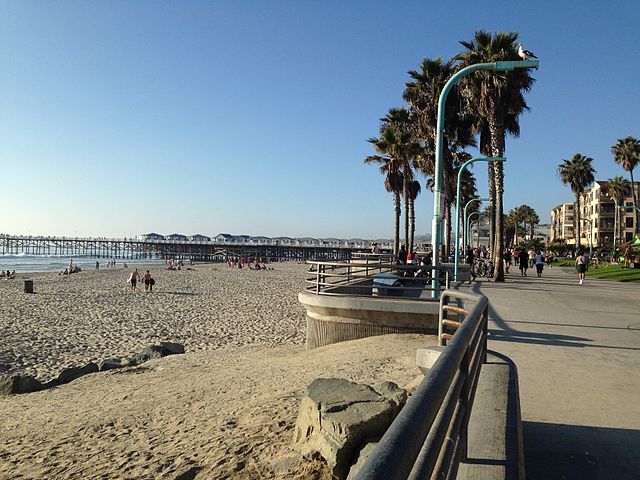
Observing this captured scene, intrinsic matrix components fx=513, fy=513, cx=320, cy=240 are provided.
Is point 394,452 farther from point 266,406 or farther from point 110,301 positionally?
point 110,301

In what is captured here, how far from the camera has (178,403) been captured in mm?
7207

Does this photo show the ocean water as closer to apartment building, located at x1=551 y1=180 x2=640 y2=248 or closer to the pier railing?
the pier railing

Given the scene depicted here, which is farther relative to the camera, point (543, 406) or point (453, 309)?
point (453, 309)

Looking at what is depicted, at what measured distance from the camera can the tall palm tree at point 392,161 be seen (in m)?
33.8

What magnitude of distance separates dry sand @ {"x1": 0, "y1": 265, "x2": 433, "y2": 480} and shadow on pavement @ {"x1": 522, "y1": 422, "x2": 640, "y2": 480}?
5.42ft

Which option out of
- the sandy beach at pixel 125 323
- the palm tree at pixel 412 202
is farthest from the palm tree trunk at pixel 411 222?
the sandy beach at pixel 125 323

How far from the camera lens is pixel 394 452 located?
1.17 metres

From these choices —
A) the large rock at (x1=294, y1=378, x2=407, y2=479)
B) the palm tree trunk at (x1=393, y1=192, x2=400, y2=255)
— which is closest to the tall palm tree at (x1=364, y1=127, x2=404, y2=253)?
the palm tree trunk at (x1=393, y1=192, x2=400, y2=255)

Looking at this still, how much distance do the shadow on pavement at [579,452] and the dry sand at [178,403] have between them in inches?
65.1

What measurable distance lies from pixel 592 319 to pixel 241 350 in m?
8.12

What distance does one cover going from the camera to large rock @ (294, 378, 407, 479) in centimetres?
405

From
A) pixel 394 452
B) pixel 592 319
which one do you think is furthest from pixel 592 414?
pixel 592 319

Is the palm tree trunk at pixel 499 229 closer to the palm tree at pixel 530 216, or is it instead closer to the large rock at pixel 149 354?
the large rock at pixel 149 354

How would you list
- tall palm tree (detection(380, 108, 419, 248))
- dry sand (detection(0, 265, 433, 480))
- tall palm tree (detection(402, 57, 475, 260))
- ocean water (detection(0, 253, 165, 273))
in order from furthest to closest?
1. ocean water (detection(0, 253, 165, 273))
2. tall palm tree (detection(380, 108, 419, 248))
3. tall palm tree (detection(402, 57, 475, 260))
4. dry sand (detection(0, 265, 433, 480))
